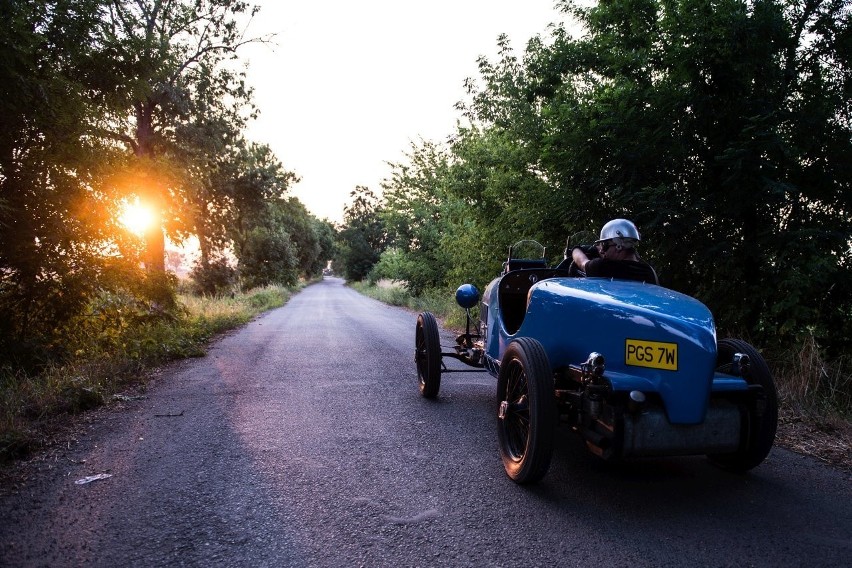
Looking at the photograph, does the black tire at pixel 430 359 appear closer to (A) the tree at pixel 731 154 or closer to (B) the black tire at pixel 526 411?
(B) the black tire at pixel 526 411

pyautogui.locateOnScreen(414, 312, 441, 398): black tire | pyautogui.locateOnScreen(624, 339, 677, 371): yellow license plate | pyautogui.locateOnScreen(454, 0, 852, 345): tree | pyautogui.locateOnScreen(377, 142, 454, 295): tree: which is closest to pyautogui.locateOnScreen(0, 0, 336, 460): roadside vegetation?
pyautogui.locateOnScreen(414, 312, 441, 398): black tire

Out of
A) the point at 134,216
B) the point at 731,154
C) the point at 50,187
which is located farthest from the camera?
the point at 134,216

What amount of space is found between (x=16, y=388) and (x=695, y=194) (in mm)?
7828

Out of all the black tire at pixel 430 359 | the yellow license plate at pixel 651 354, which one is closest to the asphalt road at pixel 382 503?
the black tire at pixel 430 359

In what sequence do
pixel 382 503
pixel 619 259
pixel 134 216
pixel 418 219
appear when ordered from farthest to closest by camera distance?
pixel 418 219, pixel 134 216, pixel 619 259, pixel 382 503

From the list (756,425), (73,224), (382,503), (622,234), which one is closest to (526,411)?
(382,503)

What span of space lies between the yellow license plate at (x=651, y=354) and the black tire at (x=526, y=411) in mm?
466

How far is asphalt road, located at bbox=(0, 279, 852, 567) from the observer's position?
230 cm

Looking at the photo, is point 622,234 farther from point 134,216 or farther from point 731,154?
point 134,216

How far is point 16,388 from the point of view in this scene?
4.83 meters

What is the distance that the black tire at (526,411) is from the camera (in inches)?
108

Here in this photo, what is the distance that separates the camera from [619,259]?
12.1 feet

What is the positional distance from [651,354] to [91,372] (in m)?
6.00

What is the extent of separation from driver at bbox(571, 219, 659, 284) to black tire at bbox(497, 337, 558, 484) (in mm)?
927
